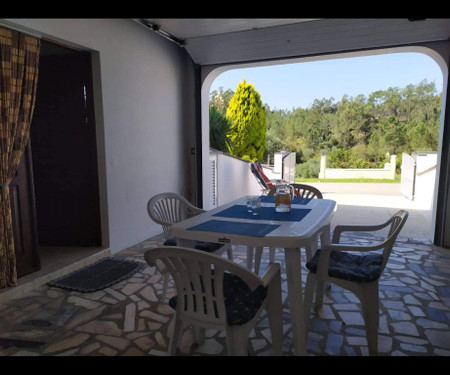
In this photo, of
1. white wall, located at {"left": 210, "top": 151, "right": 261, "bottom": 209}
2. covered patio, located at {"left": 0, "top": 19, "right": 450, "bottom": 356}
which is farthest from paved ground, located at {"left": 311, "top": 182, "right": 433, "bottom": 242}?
white wall, located at {"left": 210, "top": 151, "right": 261, "bottom": 209}

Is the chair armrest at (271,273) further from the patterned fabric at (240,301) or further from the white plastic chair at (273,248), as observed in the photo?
the white plastic chair at (273,248)

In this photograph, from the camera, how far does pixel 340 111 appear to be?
54.3 ft

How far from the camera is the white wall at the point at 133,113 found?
3.41 m

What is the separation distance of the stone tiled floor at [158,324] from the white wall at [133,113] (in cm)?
118

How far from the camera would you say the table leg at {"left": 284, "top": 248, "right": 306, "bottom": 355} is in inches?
67.2

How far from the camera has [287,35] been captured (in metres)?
3.93

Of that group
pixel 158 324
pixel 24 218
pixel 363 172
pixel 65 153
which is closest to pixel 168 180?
pixel 65 153

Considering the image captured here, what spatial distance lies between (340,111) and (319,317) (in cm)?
1609

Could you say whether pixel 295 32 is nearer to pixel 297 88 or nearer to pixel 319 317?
pixel 319 317

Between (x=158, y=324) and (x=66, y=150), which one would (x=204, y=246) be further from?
(x=66, y=150)

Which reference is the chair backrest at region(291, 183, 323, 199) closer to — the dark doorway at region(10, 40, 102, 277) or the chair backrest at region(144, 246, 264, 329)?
the chair backrest at region(144, 246, 264, 329)
